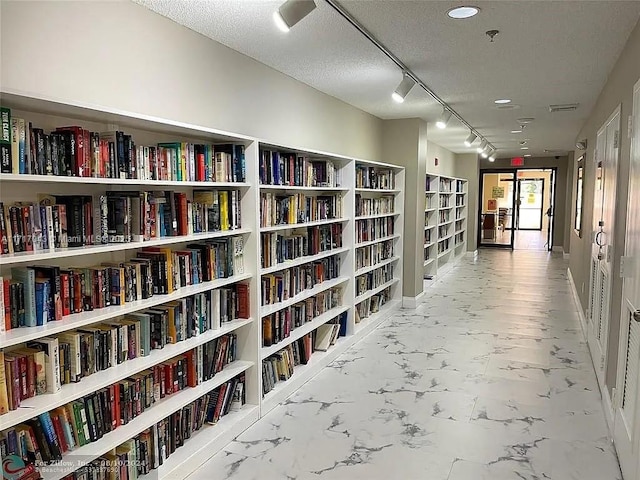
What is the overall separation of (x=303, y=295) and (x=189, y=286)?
4.44ft

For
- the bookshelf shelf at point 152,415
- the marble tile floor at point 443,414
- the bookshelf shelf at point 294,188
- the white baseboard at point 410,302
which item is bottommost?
the marble tile floor at point 443,414

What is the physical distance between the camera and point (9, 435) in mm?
1838

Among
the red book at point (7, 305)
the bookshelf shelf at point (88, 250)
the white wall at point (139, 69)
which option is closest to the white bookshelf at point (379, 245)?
the white wall at point (139, 69)

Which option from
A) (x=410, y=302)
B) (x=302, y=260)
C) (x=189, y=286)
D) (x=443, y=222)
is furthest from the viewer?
(x=443, y=222)

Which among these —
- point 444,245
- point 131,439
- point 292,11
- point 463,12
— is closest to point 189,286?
point 131,439

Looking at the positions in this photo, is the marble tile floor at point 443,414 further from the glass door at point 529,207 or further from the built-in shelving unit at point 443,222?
the glass door at point 529,207

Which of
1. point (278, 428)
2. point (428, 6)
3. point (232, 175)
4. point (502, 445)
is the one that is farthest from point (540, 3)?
point (278, 428)

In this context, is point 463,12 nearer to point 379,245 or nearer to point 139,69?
point 139,69

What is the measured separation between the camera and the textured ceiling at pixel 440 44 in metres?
2.68

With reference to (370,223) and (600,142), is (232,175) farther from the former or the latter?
(600,142)

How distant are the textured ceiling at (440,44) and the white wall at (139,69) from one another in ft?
0.42

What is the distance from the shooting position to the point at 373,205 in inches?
216

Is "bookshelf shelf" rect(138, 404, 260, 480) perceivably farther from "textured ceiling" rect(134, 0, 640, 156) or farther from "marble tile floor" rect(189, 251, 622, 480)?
"textured ceiling" rect(134, 0, 640, 156)

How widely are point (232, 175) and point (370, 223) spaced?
2564mm
